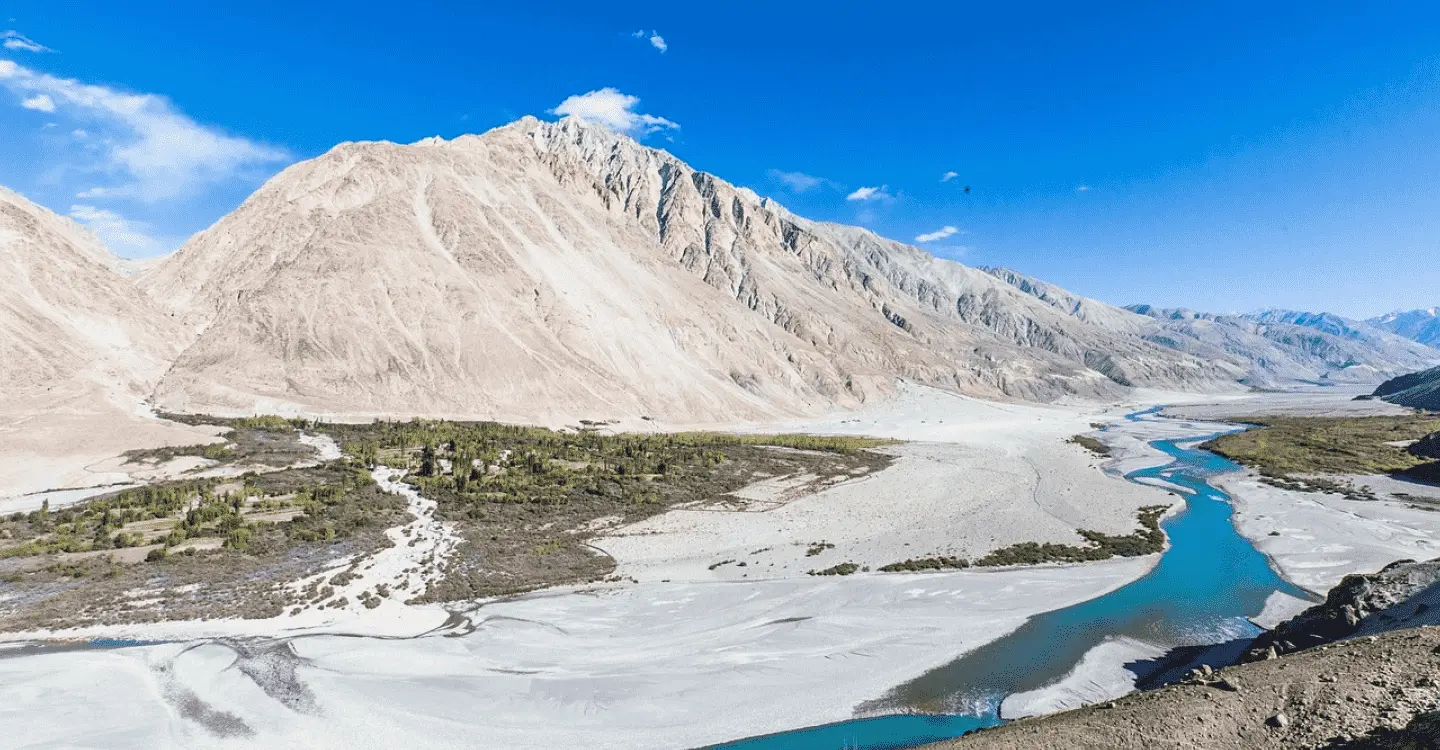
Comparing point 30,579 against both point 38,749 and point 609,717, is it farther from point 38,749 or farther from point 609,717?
point 609,717

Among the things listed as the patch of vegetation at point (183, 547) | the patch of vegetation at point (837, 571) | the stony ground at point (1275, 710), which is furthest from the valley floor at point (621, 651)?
the stony ground at point (1275, 710)

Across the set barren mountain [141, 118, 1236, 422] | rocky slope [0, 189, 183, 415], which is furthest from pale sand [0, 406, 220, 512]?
barren mountain [141, 118, 1236, 422]

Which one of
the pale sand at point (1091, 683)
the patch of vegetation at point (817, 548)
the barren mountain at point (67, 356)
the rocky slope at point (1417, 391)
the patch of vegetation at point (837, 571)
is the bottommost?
the pale sand at point (1091, 683)

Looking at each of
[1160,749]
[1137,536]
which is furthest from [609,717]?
[1137,536]

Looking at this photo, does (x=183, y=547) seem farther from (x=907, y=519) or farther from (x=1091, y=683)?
(x=907, y=519)

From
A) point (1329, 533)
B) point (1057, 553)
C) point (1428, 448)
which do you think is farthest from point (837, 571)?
point (1428, 448)

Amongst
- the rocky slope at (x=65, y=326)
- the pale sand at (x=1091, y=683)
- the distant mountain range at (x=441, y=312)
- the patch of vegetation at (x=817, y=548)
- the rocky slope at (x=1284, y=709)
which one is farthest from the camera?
the distant mountain range at (x=441, y=312)

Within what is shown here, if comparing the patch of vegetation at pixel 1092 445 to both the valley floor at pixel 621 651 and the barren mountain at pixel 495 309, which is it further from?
the barren mountain at pixel 495 309

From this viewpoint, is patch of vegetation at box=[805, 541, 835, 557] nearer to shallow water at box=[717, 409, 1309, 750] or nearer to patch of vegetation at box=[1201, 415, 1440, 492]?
shallow water at box=[717, 409, 1309, 750]
